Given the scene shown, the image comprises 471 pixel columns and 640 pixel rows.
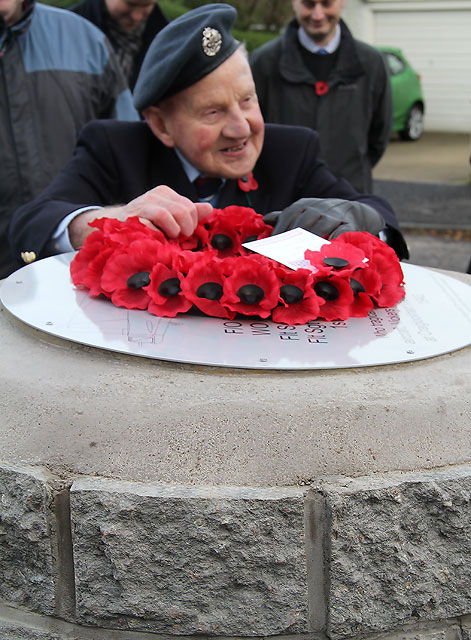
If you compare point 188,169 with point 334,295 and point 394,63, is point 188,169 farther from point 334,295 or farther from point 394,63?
point 394,63

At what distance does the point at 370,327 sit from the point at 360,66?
310cm

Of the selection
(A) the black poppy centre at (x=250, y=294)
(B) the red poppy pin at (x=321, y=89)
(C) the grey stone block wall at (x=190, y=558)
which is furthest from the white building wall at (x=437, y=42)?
(C) the grey stone block wall at (x=190, y=558)

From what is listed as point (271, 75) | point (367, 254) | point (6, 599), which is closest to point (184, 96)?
point (367, 254)

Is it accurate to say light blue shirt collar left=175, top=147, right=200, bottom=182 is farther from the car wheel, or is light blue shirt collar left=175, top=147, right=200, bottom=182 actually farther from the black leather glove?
the car wheel

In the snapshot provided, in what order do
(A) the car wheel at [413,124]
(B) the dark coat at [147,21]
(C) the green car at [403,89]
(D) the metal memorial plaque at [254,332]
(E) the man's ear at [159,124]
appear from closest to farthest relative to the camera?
1. (D) the metal memorial plaque at [254,332]
2. (E) the man's ear at [159,124]
3. (B) the dark coat at [147,21]
4. (C) the green car at [403,89]
5. (A) the car wheel at [413,124]

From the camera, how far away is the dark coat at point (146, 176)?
272 centimetres

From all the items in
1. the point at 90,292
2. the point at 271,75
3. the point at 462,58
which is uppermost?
the point at 90,292

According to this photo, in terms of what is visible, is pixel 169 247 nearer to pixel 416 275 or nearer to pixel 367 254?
pixel 367 254

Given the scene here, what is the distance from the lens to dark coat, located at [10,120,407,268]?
8.93 ft

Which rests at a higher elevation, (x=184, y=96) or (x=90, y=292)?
(x=184, y=96)

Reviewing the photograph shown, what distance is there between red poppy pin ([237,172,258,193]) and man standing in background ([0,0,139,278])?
1054mm

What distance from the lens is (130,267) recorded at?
2.04 m

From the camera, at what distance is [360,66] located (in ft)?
15.2

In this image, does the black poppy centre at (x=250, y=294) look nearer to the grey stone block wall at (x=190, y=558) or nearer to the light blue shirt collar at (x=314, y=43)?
the grey stone block wall at (x=190, y=558)
